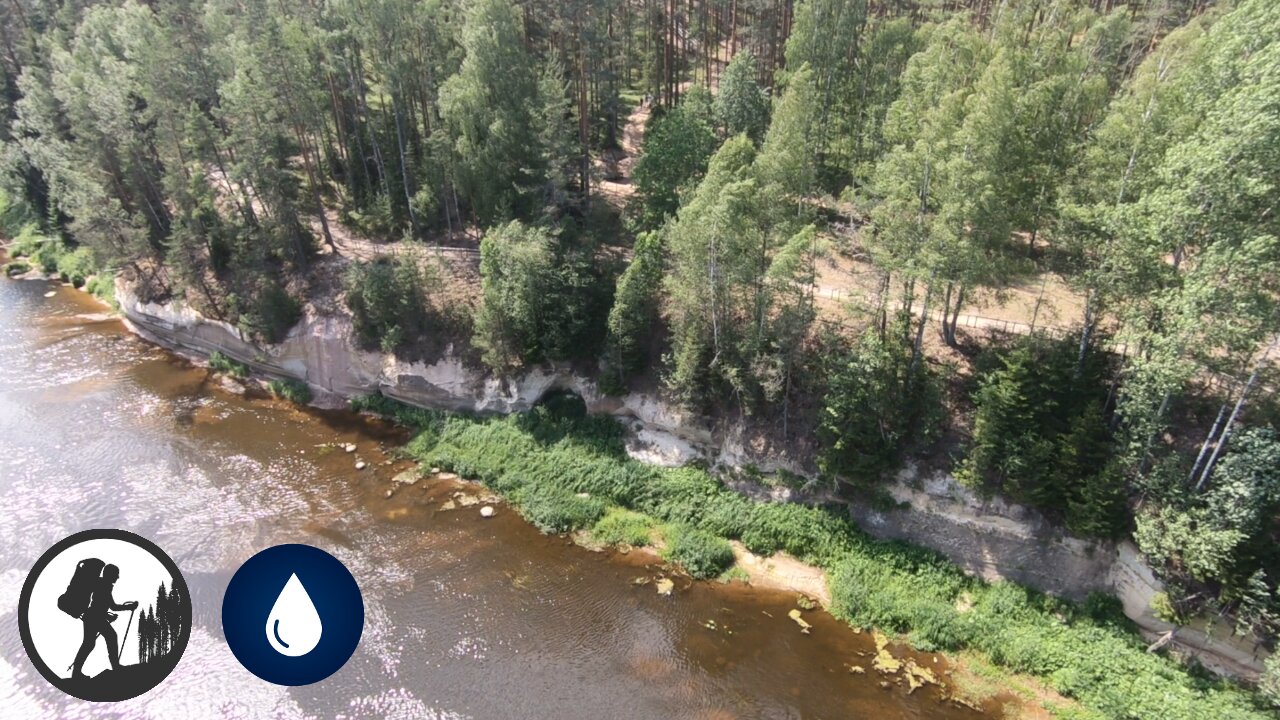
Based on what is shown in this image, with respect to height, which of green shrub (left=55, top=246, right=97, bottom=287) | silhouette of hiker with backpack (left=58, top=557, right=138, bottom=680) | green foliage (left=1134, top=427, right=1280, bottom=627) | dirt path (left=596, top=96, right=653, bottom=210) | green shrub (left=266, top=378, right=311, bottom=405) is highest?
dirt path (left=596, top=96, right=653, bottom=210)

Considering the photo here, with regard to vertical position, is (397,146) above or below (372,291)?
above

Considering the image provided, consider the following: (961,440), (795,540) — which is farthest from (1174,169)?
(795,540)

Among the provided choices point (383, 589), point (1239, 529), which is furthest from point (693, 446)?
point (1239, 529)

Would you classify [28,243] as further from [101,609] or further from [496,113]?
[101,609]

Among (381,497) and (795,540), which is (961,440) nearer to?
(795,540)

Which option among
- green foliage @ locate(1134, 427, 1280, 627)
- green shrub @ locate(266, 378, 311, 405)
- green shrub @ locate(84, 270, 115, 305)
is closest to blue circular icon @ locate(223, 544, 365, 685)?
green foliage @ locate(1134, 427, 1280, 627)

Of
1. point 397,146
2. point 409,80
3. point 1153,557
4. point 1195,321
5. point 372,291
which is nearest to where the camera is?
point 1195,321

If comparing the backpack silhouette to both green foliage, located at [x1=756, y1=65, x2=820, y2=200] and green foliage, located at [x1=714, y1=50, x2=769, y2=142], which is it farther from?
green foliage, located at [x1=714, y1=50, x2=769, y2=142]
